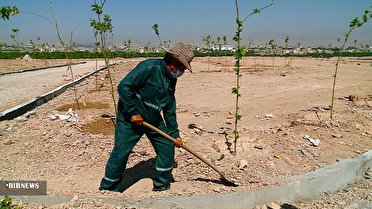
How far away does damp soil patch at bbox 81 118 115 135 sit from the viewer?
A: 4.80 metres

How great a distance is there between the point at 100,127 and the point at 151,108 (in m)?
2.43

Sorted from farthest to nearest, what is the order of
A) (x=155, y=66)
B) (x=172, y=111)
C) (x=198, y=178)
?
(x=198, y=178), (x=172, y=111), (x=155, y=66)

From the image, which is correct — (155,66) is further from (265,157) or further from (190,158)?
(265,157)

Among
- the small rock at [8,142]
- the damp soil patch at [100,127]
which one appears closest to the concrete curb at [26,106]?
the small rock at [8,142]

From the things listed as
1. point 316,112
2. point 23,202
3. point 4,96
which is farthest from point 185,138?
point 4,96

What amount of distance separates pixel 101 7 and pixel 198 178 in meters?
3.28

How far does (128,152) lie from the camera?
9.71 ft

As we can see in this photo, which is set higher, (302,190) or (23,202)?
(23,202)

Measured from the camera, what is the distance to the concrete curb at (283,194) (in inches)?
101

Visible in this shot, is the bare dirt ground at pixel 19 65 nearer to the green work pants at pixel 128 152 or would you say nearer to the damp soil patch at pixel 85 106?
the damp soil patch at pixel 85 106

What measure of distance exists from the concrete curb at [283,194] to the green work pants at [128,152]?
433 mm

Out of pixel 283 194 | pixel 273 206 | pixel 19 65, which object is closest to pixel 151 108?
pixel 273 206

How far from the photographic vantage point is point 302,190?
10.4 ft

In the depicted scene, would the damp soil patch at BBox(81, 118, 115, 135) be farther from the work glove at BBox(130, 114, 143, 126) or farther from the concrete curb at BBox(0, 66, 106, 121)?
the work glove at BBox(130, 114, 143, 126)
